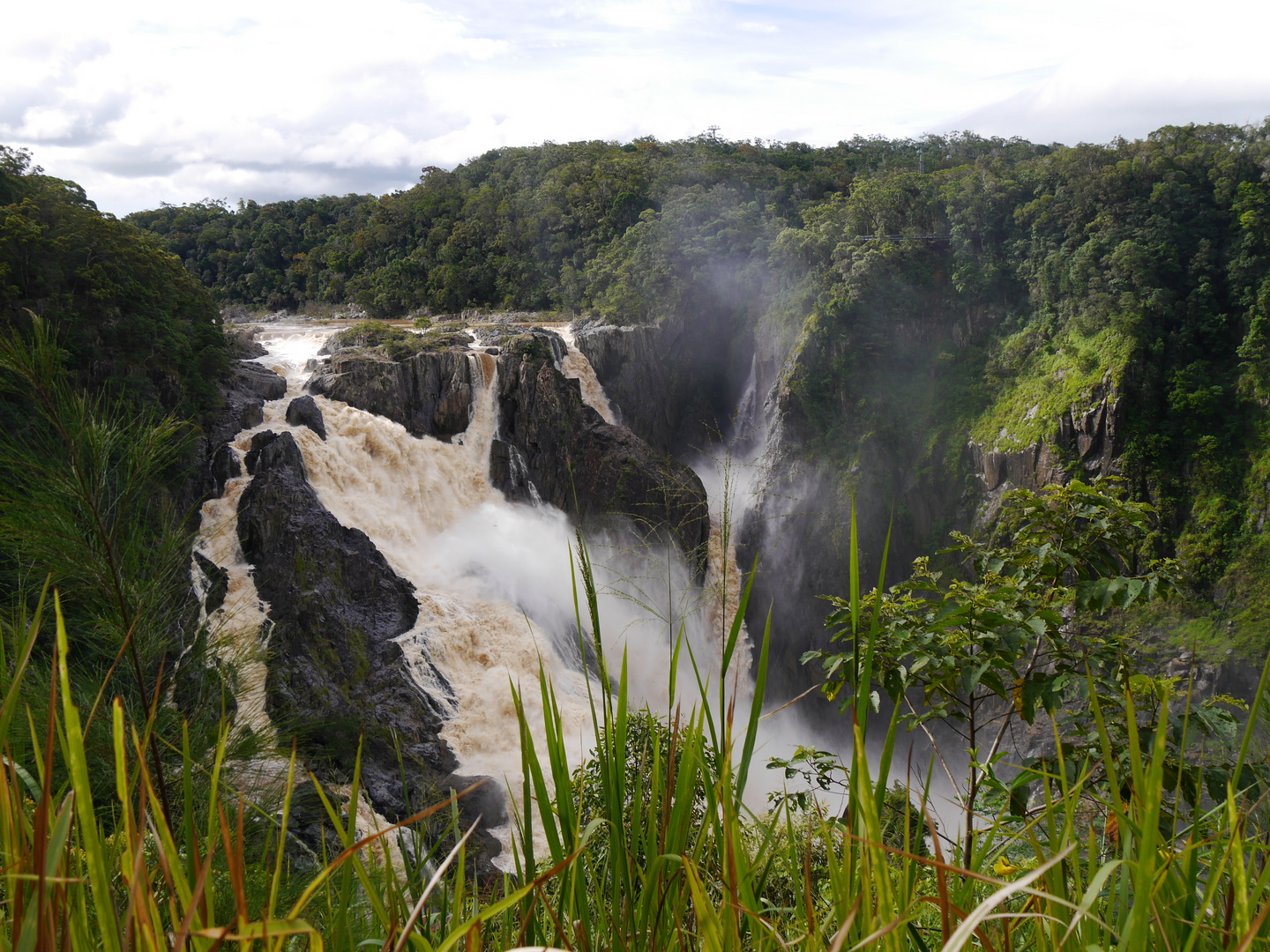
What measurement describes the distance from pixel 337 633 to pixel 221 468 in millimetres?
3726

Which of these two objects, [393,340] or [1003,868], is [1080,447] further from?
[1003,868]

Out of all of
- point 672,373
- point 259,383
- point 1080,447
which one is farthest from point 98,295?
point 1080,447

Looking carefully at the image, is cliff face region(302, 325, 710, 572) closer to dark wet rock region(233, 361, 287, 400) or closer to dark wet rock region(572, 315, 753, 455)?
dark wet rock region(233, 361, 287, 400)

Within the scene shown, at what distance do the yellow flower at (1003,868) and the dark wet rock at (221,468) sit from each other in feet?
42.0

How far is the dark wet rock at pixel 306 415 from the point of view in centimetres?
1317

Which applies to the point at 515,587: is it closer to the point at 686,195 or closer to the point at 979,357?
the point at 979,357

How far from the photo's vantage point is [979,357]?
60.7 feet

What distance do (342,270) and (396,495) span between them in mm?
17019

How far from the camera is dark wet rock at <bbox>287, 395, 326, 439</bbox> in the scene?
1317cm

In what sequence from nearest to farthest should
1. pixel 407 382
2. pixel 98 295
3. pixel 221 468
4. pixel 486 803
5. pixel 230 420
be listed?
pixel 486 803 < pixel 98 295 < pixel 221 468 < pixel 230 420 < pixel 407 382

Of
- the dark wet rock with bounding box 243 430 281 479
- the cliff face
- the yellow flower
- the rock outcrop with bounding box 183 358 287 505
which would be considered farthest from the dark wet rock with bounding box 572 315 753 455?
the yellow flower

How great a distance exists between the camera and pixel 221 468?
39.3ft

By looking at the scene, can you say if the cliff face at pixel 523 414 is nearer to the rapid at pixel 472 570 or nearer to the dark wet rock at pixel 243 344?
the rapid at pixel 472 570

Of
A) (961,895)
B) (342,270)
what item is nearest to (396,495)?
(961,895)
